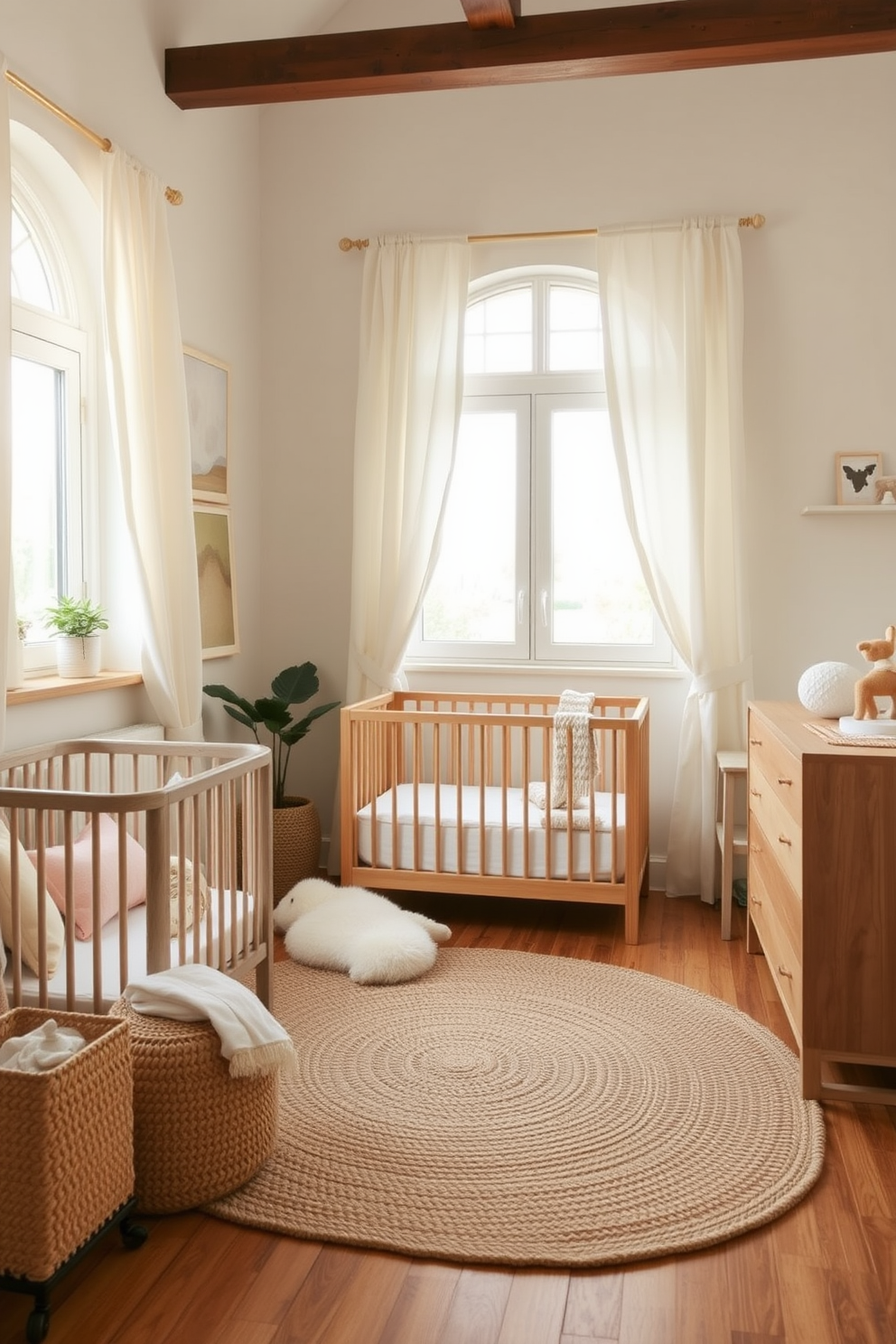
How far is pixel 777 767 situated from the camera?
2.75 metres

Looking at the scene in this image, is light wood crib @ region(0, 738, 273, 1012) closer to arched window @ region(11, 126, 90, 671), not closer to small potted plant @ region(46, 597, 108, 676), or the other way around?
small potted plant @ region(46, 597, 108, 676)

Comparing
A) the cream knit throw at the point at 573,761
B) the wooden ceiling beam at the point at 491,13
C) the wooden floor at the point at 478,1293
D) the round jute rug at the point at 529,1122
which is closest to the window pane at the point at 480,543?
the cream knit throw at the point at 573,761

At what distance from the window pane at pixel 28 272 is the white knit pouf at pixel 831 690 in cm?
242

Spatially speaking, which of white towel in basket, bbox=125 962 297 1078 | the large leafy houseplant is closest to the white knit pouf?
white towel in basket, bbox=125 962 297 1078

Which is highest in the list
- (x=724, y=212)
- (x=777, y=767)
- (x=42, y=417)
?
(x=724, y=212)

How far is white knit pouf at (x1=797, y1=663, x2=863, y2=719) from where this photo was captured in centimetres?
279

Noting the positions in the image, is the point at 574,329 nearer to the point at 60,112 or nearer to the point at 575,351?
the point at 575,351

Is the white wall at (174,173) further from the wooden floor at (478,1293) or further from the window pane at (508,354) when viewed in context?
the wooden floor at (478,1293)

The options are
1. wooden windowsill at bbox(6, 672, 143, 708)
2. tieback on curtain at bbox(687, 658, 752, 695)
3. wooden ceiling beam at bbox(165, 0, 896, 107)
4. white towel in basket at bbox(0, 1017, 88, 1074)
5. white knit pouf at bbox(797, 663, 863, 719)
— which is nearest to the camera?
white towel in basket at bbox(0, 1017, 88, 1074)

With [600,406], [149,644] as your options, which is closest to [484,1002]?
[149,644]

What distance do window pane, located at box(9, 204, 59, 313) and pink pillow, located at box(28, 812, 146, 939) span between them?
1.63 m

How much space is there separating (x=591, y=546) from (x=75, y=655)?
2.05 metres

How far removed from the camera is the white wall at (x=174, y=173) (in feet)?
9.89

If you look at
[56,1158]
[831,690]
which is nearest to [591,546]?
[831,690]
